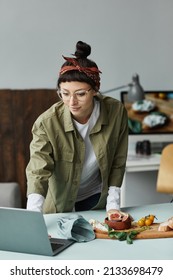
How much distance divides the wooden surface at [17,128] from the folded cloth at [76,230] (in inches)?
88.6

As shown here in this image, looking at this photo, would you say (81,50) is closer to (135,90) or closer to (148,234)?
(148,234)

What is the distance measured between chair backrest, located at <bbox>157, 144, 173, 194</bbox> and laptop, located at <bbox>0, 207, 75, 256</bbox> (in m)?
2.03

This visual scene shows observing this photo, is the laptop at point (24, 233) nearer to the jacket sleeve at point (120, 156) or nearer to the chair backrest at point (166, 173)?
the jacket sleeve at point (120, 156)

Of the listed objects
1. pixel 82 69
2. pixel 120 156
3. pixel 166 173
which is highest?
pixel 82 69

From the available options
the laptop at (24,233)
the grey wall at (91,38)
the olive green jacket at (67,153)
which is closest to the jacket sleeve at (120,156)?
the olive green jacket at (67,153)

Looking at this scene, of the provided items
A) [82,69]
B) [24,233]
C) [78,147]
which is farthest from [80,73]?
[24,233]

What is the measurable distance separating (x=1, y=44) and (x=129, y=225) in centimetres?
270

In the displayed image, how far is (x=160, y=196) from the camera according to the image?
5.12 meters

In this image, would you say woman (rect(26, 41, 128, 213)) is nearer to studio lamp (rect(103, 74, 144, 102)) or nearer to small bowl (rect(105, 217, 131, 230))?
small bowl (rect(105, 217, 131, 230))

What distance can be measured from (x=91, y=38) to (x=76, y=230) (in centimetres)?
290

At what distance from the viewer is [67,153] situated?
7.86ft

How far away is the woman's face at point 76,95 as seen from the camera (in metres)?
2.23
